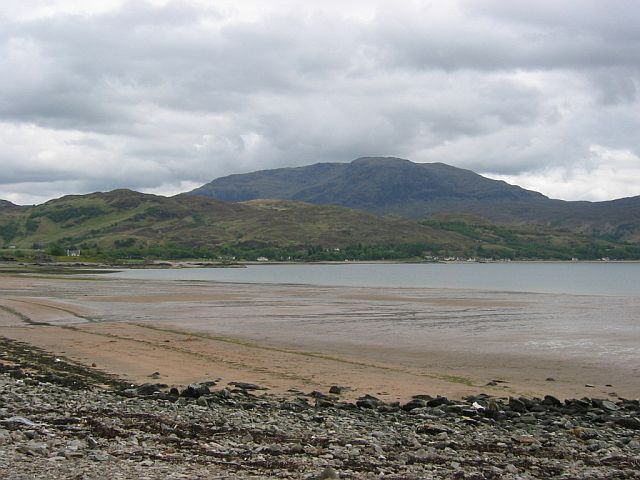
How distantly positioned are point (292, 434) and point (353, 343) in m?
22.2

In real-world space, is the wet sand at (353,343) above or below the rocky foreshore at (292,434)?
below

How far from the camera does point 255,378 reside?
84.1 feet

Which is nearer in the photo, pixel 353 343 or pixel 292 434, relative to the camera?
pixel 292 434

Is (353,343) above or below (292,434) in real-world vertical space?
below

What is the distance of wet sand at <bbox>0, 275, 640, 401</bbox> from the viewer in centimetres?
2605

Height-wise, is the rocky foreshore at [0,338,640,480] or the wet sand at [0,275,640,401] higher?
the rocky foreshore at [0,338,640,480]

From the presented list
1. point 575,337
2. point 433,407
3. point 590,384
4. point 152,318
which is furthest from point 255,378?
point 152,318

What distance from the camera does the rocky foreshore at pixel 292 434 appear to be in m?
12.3

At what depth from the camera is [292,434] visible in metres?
15.6

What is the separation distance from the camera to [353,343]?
123 ft

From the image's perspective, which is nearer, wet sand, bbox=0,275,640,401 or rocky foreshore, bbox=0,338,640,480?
rocky foreshore, bbox=0,338,640,480

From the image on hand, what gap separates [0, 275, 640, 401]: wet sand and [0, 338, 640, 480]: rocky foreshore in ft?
11.2

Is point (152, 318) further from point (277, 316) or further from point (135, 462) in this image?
point (135, 462)

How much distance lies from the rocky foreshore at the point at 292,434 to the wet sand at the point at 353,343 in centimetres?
340
